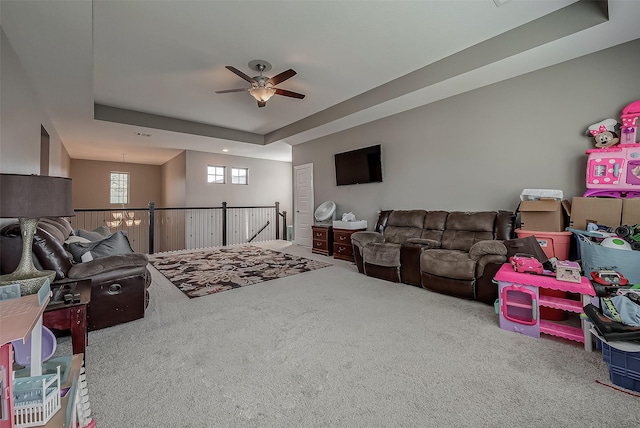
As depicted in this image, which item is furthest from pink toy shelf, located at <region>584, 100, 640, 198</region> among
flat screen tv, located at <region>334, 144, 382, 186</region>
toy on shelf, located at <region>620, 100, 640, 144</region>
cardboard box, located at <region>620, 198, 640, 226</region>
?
flat screen tv, located at <region>334, 144, 382, 186</region>

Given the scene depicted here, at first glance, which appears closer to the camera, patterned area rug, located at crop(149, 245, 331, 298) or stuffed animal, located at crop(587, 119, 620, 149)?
stuffed animal, located at crop(587, 119, 620, 149)

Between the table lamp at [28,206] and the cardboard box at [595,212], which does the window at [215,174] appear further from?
the cardboard box at [595,212]

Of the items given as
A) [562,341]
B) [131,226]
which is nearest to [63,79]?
[562,341]

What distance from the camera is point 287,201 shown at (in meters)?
10.1

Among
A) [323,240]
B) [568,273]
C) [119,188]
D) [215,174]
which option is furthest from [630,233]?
[119,188]

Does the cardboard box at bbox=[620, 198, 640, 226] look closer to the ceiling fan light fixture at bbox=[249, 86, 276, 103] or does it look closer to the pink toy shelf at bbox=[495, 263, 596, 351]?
the pink toy shelf at bbox=[495, 263, 596, 351]

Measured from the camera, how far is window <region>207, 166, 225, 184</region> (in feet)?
26.7

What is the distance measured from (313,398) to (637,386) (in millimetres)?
1843

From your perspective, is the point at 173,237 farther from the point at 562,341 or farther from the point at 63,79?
the point at 562,341

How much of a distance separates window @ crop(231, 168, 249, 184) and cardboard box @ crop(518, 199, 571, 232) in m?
7.64

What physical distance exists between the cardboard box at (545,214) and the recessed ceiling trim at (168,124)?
604 centimetres

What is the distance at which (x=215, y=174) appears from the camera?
27.2 ft

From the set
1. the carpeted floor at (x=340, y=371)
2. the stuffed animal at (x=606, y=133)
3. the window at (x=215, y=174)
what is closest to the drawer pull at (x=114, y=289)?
the carpeted floor at (x=340, y=371)

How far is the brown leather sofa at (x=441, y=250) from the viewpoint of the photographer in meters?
2.87
